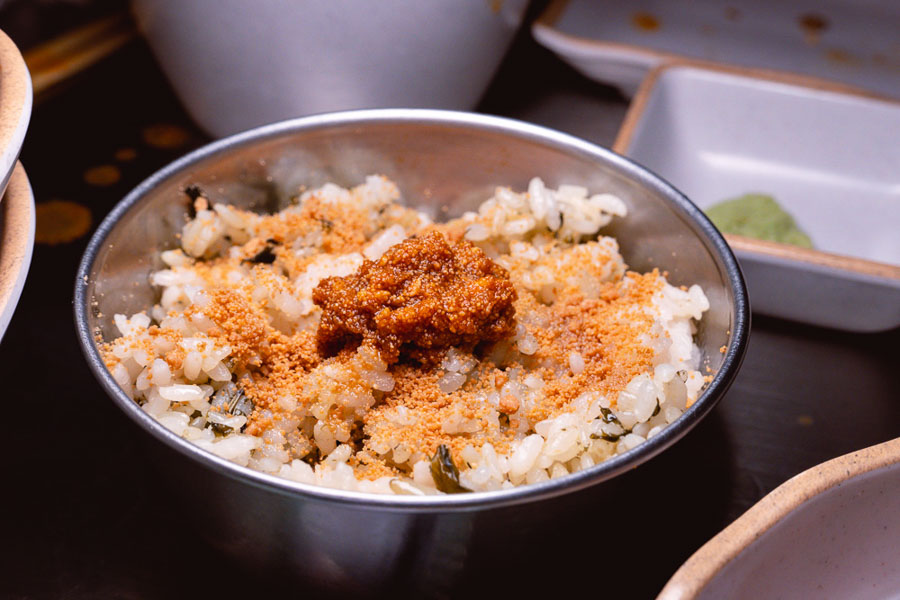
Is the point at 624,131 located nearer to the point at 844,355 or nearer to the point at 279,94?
the point at 844,355

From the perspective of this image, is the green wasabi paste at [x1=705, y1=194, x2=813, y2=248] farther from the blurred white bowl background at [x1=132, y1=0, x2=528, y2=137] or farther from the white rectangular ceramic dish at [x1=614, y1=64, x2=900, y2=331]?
the blurred white bowl background at [x1=132, y1=0, x2=528, y2=137]

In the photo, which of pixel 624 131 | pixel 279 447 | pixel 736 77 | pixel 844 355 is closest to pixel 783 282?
pixel 844 355

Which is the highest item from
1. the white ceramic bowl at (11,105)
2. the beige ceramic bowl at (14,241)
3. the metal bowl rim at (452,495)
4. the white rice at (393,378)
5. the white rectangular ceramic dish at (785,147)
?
the white ceramic bowl at (11,105)

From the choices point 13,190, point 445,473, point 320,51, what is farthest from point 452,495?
point 320,51

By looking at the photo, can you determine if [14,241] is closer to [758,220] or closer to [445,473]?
[445,473]

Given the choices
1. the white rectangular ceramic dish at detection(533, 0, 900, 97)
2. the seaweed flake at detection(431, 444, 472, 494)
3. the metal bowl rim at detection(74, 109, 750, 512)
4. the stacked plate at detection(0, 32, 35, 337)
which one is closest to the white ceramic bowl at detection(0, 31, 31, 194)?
the stacked plate at detection(0, 32, 35, 337)

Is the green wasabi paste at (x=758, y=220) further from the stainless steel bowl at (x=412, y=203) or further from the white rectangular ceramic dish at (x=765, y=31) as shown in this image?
the white rectangular ceramic dish at (x=765, y=31)

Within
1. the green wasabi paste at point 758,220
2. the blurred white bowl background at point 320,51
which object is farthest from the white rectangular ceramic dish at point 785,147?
the blurred white bowl background at point 320,51
